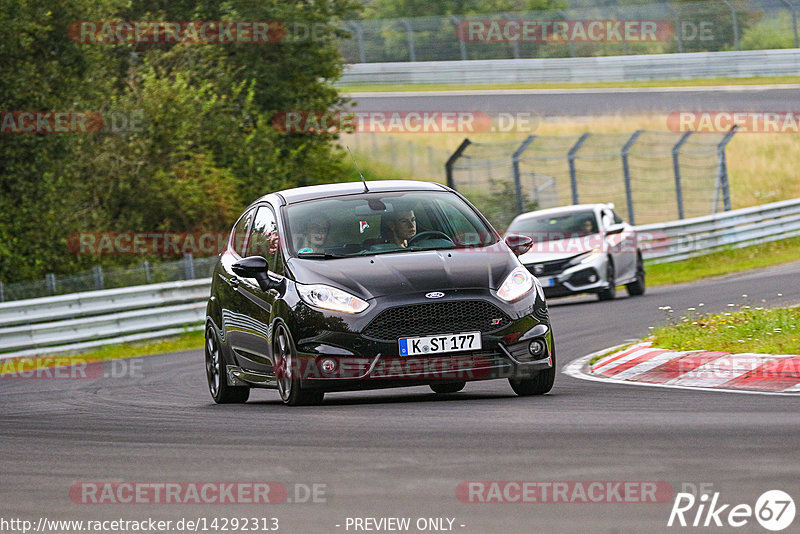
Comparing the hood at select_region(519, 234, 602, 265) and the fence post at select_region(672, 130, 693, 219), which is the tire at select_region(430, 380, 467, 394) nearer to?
the hood at select_region(519, 234, 602, 265)

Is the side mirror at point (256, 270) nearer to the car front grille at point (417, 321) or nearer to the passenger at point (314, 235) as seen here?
the passenger at point (314, 235)

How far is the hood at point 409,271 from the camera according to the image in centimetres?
977

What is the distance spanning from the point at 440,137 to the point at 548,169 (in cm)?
532

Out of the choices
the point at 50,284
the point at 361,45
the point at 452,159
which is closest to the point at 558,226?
the point at 452,159

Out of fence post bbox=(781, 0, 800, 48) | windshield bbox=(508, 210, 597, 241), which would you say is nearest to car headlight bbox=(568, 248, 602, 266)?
windshield bbox=(508, 210, 597, 241)

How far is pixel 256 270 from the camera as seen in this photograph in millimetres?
10594

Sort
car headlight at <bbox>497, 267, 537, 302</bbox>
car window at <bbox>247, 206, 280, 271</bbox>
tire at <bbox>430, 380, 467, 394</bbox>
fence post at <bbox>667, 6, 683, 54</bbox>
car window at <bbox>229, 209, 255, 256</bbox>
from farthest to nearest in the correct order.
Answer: fence post at <bbox>667, 6, 683, 54</bbox> → car window at <bbox>229, 209, 255, 256</bbox> → tire at <bbox>430, 380, 467, 394</bbox> → car window at <bbox>247, 206, 280, 271</bbox> → car headlight at <bbox>497, 267, 537, 302</bbox>

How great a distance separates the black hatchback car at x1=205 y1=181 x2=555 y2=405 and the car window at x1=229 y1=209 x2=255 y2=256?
49 centimetres

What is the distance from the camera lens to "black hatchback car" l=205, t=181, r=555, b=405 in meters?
9.66

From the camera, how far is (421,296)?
9.66 metres

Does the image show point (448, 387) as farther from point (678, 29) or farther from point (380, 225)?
point (678, 29)

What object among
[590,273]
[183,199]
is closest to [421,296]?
[590,273]

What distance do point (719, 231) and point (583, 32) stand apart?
1869cm

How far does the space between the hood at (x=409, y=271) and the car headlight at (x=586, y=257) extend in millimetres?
12225
